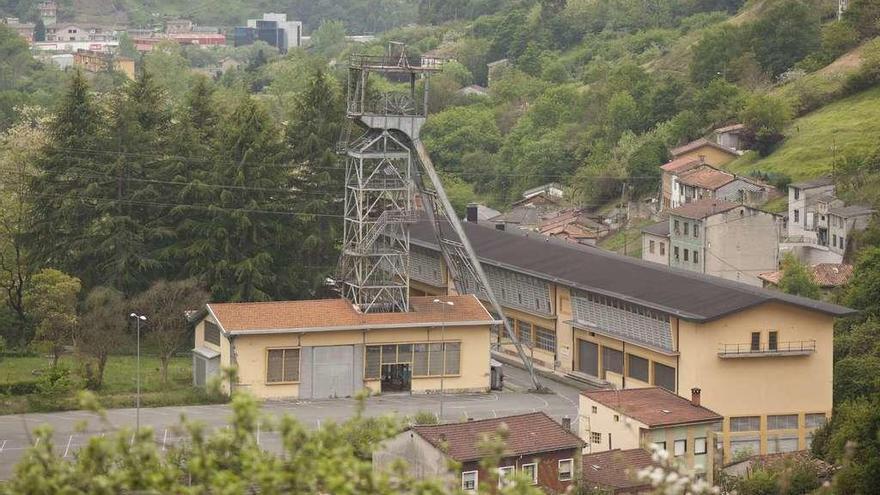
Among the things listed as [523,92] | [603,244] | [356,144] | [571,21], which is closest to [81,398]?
[356,144]

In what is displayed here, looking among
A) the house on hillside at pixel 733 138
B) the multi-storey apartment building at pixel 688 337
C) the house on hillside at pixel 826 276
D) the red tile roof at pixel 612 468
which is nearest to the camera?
the red tile roof at pixel 612 468

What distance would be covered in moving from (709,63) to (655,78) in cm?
656

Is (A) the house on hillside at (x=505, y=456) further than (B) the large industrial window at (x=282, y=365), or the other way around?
(B) the large industrial window at (x=282, y=365)

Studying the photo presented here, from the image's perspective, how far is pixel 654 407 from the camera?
39281mm

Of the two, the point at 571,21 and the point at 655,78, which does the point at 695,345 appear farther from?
the point at 571,21

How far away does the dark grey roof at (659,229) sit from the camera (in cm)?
6494

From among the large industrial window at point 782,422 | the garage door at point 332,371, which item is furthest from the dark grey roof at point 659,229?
the large industrial window at point 782,422

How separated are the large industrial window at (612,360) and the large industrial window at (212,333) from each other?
10.2m

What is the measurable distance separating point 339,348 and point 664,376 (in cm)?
833

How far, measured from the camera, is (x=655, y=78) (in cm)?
9856

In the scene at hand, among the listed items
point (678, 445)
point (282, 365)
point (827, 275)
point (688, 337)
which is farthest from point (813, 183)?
point (678, 445)

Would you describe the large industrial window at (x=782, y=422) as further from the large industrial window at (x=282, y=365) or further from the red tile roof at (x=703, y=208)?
the red tile roof at (x=703, y=208)

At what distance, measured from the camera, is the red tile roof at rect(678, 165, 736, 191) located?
69188 mm

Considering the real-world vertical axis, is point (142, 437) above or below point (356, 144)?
below
